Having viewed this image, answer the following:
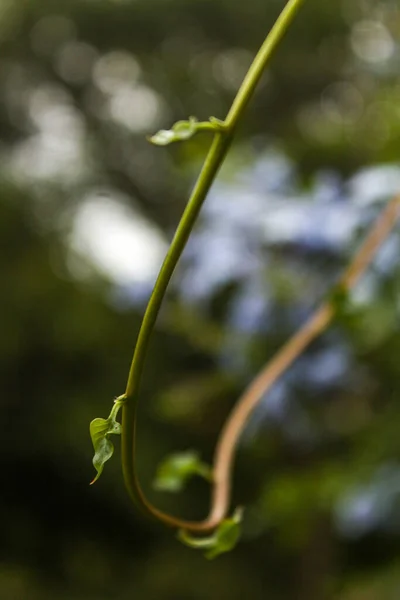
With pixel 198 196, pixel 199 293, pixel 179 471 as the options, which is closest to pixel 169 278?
pixel 198 196

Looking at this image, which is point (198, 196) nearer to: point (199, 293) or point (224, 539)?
point (224, 539)

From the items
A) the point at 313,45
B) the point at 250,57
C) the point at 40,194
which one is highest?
→ the point at 40,194

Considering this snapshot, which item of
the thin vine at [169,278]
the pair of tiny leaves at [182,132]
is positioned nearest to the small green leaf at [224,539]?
the thin vine at [169,278]

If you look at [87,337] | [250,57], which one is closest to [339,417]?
[87,337]

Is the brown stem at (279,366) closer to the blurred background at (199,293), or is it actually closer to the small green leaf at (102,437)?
the blurred background at (199,293)

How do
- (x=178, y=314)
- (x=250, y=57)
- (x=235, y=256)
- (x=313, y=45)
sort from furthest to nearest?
(x=250, y=57) < (x=313, y=45) < (x=178, y=314) < (x=235, y=256)

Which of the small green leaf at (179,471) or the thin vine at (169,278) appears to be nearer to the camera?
the thin vine at (169,278)

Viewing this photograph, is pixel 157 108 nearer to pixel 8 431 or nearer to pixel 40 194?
pixel 40 194

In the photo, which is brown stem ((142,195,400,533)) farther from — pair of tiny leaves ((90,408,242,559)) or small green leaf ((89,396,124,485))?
small green leaf ((89,396,124,485))
